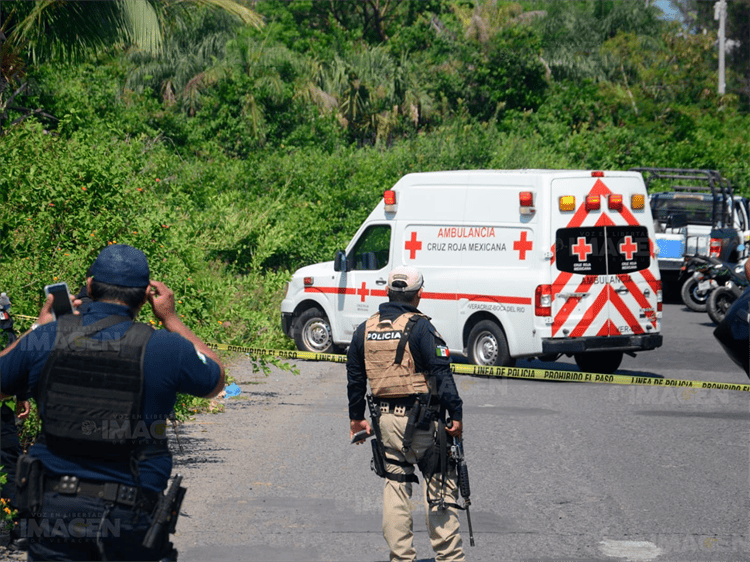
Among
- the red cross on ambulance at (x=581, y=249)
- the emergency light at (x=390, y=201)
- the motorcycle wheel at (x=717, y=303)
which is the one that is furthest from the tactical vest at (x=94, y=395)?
the motorcycle wheel at (x=717, y=303)

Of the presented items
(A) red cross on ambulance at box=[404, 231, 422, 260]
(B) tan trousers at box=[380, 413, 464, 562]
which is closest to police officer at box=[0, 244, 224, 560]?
(B) tan trousers at box=[380, 413, 464, 562]

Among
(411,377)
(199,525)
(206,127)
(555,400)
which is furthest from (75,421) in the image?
(206,127)

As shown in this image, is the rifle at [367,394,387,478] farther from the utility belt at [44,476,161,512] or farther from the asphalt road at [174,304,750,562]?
the utility belt at [44,476,161,512]

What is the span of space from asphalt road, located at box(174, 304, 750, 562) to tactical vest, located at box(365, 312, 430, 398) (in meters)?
1.02

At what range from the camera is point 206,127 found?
91.0ft

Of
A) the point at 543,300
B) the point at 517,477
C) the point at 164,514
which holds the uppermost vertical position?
the point at 543,300

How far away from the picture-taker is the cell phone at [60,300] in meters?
4.07

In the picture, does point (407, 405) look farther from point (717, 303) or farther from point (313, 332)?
point (717, 303)

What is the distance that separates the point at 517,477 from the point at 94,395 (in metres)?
4.76

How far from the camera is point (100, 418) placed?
3.79 metres

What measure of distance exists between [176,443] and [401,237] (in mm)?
5455

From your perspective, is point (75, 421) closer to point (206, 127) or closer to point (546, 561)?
point (546, 561)

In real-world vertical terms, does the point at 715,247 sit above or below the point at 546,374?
above

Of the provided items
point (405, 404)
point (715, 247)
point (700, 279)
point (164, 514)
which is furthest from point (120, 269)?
point (715, 247)
